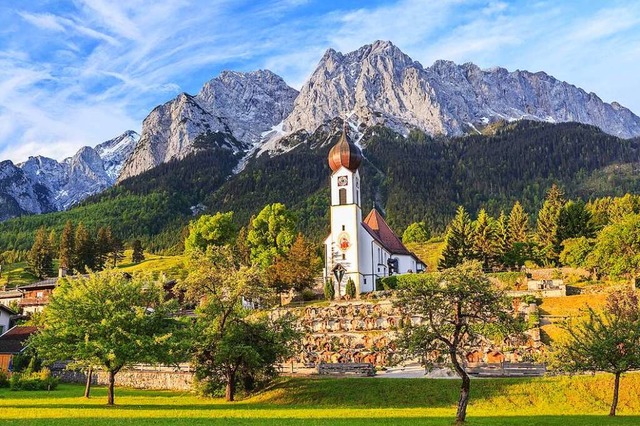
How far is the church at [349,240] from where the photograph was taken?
73.3 metres

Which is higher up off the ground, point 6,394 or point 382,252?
point 382,252

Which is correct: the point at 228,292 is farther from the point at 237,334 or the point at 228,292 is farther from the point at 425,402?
the point at 425,402

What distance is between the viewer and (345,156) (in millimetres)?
77250

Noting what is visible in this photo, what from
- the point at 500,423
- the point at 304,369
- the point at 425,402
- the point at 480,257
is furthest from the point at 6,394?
the point at 480,257

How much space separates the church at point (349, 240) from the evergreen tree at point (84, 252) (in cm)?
4367

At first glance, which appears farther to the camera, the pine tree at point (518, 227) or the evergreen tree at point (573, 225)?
the pine tree at point (518, 227)

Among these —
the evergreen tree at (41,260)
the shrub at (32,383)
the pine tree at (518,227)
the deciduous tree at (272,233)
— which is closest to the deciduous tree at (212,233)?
the deciduous tree at (272,233)

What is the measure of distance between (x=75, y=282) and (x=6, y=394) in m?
8.99

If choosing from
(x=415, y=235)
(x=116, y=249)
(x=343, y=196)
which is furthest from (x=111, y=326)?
(x=415, y=235)

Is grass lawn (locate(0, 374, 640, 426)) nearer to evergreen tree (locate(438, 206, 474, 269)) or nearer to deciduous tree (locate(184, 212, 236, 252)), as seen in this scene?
deciduous tree (locate(184, 212, 236, 252))

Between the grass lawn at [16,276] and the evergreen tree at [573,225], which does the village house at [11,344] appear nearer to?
the grass lawn at [16,276]

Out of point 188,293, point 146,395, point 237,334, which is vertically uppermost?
point 188,293

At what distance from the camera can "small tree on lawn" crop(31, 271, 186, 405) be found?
31500 millimetres

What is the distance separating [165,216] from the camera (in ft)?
643
